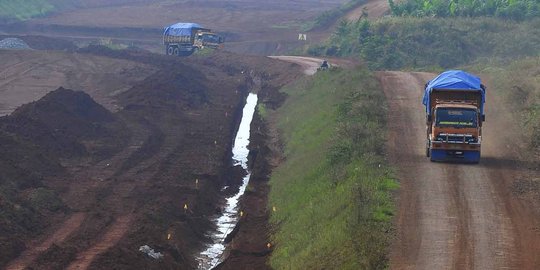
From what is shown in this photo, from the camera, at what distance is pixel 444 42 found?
265ft

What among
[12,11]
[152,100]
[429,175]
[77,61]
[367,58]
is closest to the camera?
[429,175]

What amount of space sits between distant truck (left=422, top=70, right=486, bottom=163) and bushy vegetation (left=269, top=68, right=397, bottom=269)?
2249 mm

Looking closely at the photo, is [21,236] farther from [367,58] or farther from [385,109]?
[367,58]

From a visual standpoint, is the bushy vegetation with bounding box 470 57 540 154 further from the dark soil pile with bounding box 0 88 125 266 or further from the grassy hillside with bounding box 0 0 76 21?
the grassy hillside with bounding box 0 0 76 21

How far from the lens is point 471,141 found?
112 feet

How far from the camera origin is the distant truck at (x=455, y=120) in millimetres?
34188

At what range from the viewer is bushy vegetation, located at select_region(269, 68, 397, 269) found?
23.3 metres

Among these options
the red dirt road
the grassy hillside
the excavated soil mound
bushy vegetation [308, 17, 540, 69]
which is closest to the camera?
the red dirt road

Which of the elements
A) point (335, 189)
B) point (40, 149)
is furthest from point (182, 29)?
point (335, 189)

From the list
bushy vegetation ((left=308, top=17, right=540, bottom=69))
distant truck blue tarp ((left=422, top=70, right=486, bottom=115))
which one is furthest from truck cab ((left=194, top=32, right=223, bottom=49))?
distant truck blue tarp ((left=422, top=70, right=486, bottom=115))

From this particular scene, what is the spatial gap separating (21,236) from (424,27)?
6149cm

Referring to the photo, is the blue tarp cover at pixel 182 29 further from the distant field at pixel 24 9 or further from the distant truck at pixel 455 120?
the distant truck at pixel 455 120

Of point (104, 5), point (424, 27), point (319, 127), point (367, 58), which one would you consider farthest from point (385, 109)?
point (104, 5)

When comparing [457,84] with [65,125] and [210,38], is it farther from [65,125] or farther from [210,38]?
[210,38]
